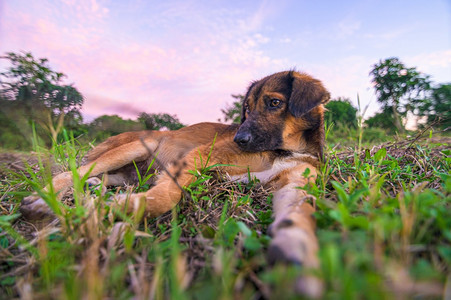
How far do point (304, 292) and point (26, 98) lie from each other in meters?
3.15

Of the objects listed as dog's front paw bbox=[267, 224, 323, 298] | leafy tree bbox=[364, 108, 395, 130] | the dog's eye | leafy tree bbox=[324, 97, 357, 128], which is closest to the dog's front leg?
dog's front paw bbox=[267, 224, 323, 298]

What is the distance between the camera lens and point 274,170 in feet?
8.91

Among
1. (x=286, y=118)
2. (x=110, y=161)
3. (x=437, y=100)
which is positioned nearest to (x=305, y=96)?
(x=286, y=118)

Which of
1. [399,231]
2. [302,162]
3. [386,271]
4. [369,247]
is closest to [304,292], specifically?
[386,271]

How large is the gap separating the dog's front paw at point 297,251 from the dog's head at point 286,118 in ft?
5.68

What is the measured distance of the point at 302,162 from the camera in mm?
2768

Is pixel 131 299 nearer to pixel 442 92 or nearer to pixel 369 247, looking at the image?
pixel 369 247

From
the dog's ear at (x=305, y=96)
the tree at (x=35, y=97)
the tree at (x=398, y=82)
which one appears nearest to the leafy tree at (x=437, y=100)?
the tree at (x=398, y=82)

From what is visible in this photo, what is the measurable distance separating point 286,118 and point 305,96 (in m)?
0.36

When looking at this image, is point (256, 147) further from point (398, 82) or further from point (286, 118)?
point (398, 82)

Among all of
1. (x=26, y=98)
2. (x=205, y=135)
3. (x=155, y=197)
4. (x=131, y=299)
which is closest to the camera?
(x=131, y=299)

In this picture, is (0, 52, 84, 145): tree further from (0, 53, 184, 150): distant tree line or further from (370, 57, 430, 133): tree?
(370, 57, 430, 133): tree

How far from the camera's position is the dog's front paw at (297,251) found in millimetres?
753

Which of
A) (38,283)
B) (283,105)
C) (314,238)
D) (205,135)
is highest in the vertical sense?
(283,105)
